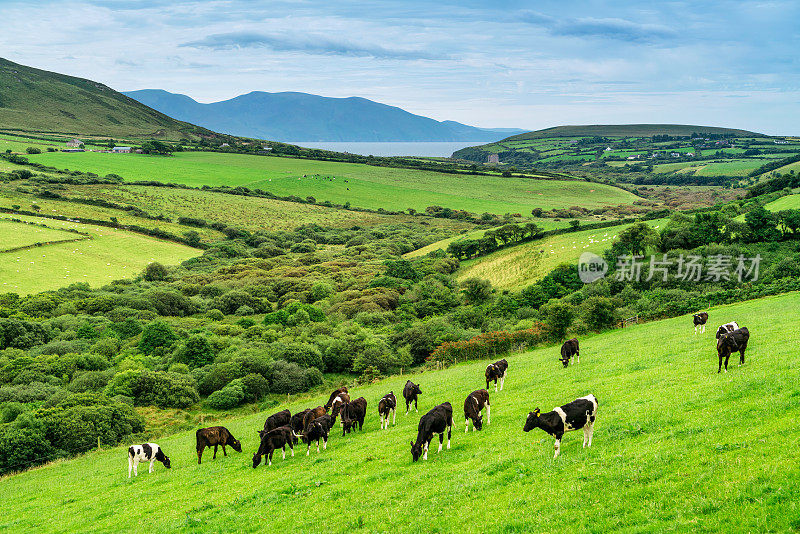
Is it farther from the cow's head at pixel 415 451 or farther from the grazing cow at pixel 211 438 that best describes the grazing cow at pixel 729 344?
the grazing cow at pixel 211 438

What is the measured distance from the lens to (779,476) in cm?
1077

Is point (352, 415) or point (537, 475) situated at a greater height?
point (537, 475)

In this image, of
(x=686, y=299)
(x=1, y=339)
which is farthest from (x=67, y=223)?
(x=686, y=299)

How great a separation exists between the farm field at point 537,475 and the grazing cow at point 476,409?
601 mm

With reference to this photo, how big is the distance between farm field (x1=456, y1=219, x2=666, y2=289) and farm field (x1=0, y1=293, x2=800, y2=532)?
68080mm

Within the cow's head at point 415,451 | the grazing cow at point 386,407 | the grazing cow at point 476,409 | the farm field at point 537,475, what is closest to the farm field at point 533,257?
the farm field at point 537,475

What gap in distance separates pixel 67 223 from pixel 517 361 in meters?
132

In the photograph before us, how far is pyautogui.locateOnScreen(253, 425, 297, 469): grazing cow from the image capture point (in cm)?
2153

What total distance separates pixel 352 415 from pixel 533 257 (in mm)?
85935

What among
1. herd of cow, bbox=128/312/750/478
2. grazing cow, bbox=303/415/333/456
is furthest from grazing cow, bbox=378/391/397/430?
grazing cow, bbox=303/415/333/456

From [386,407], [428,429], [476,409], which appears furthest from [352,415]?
[428,429]

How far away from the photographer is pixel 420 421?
1908cm

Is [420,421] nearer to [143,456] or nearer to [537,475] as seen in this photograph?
[537,475]

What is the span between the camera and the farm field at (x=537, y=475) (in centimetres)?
1116
